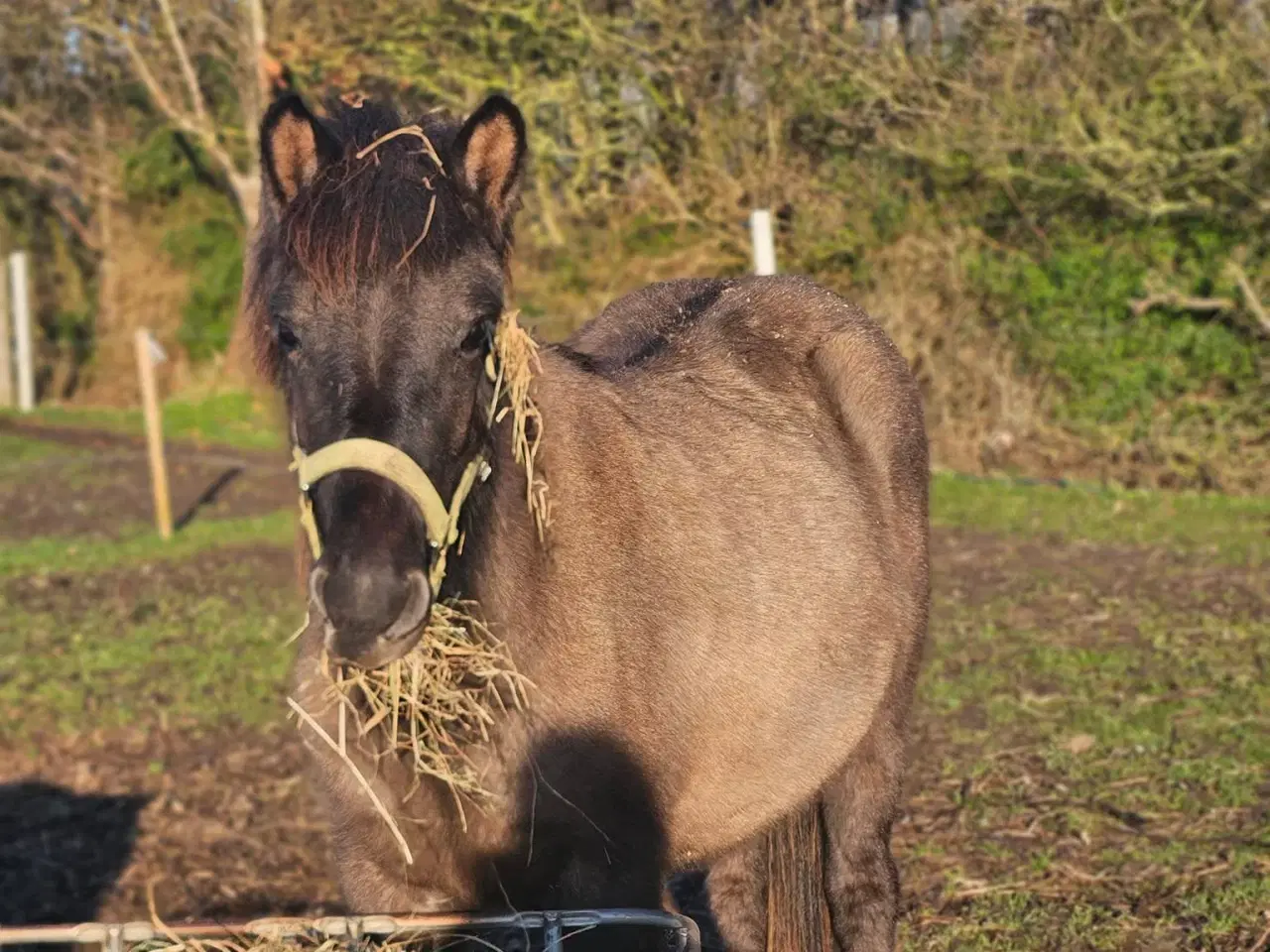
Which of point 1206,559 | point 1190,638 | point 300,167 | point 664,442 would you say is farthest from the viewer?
point 1206,559

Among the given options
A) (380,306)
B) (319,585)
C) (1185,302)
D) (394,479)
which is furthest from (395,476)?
(1185,302)

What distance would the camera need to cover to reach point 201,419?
2256cm

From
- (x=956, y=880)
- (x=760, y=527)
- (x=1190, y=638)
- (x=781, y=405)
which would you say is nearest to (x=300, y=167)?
(x=760, y=527)

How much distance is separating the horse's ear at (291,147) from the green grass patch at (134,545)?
31.0 feet

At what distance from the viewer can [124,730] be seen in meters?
8.16

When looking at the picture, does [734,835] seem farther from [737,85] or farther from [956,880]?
[737,85]

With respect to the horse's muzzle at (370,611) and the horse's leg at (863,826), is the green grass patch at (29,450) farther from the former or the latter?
the horse's muzzle at (370,611)

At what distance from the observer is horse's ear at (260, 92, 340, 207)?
11.2 feet

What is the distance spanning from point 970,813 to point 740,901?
1.47 metres

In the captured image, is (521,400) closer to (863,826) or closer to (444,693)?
(444,693)

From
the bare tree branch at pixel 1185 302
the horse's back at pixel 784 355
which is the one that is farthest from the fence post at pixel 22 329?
the horse's back at pixel 784 355

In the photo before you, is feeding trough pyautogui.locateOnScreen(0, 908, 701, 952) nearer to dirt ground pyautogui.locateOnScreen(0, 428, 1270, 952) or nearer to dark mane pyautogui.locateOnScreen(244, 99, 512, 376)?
dark mane pyautogui.locateOnScreen(244, 99, 512, 376)

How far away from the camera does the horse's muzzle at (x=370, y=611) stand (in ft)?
9.83

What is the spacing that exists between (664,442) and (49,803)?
424 centimetres
